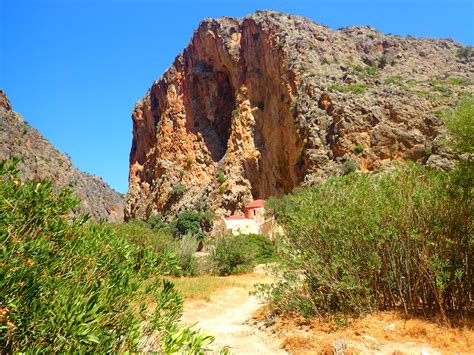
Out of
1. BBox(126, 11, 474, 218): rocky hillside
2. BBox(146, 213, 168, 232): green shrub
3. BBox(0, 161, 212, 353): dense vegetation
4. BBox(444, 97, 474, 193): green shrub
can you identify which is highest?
BBox(126, 11, 474, 218): rocky hillside

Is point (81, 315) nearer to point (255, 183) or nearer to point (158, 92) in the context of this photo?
point (255, 183)

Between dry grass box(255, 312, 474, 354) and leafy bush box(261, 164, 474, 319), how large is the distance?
14.8 inches

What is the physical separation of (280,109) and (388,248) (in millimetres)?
37042

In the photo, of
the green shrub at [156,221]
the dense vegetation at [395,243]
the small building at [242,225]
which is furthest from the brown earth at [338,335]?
the green shrub at [156,221]

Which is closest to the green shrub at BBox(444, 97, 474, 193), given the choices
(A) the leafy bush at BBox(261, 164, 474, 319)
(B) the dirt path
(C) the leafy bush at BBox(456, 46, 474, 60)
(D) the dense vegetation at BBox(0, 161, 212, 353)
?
(A) the leafy bush at BBox(261, 164, 474, 319)

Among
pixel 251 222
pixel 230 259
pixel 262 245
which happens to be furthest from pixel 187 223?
pixel 230 259

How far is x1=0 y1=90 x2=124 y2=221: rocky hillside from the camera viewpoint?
177 ft

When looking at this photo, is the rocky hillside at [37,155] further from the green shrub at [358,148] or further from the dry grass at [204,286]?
the dry grass at [204,286]

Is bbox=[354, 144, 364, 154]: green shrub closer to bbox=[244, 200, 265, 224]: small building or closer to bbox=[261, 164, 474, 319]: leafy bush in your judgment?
bbox=[244, 200, 265, 224]: small building

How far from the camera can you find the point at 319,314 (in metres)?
7.66

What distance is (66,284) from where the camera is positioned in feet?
8.26

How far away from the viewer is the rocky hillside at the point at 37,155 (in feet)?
177

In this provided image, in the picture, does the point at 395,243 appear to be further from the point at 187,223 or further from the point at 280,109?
the point at 187,223

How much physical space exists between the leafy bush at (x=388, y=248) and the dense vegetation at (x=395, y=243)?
2 centimetres
